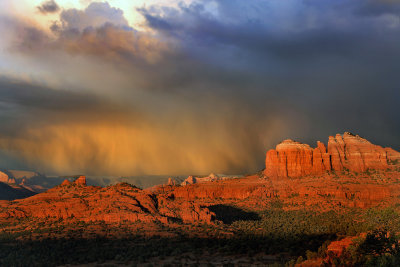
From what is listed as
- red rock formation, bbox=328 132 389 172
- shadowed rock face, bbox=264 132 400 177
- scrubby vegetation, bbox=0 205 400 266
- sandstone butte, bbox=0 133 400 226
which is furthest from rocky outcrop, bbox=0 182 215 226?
red rock formation, bbox=328 132 389 172

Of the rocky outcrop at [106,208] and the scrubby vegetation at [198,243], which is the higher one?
the rocky outcrop at [106,208]

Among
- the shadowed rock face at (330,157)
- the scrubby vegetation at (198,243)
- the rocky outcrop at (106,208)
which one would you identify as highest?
the shadowed rock face at (330,157)

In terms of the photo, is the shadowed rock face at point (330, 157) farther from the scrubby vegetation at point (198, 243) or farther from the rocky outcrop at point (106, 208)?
the rocky outcrop at point (106, 208)

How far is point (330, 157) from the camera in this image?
456 ft

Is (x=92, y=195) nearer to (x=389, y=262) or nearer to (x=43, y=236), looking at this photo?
(x=43, y=236)

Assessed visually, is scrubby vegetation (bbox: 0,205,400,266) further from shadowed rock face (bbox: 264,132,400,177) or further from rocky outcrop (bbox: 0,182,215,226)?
shadowed rock face (bbox: 264,132,400,177)

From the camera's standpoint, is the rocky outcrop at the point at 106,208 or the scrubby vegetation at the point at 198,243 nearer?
the scrubby vegetation at the point at 198,243

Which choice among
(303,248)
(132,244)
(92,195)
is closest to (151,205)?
(92,195)

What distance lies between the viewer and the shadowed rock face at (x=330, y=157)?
13300 cm

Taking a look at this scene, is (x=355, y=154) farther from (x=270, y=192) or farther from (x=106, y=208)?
(x=106, y=208)

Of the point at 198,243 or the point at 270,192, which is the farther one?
the point at 270,192

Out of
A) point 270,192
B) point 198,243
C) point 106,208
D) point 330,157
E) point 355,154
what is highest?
point 355,154

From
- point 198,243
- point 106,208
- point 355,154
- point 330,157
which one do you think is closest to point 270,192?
point 330,157

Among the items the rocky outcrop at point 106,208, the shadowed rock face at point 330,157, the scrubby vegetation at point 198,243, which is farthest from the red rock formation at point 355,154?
the rocky outcrop at point 106,208
